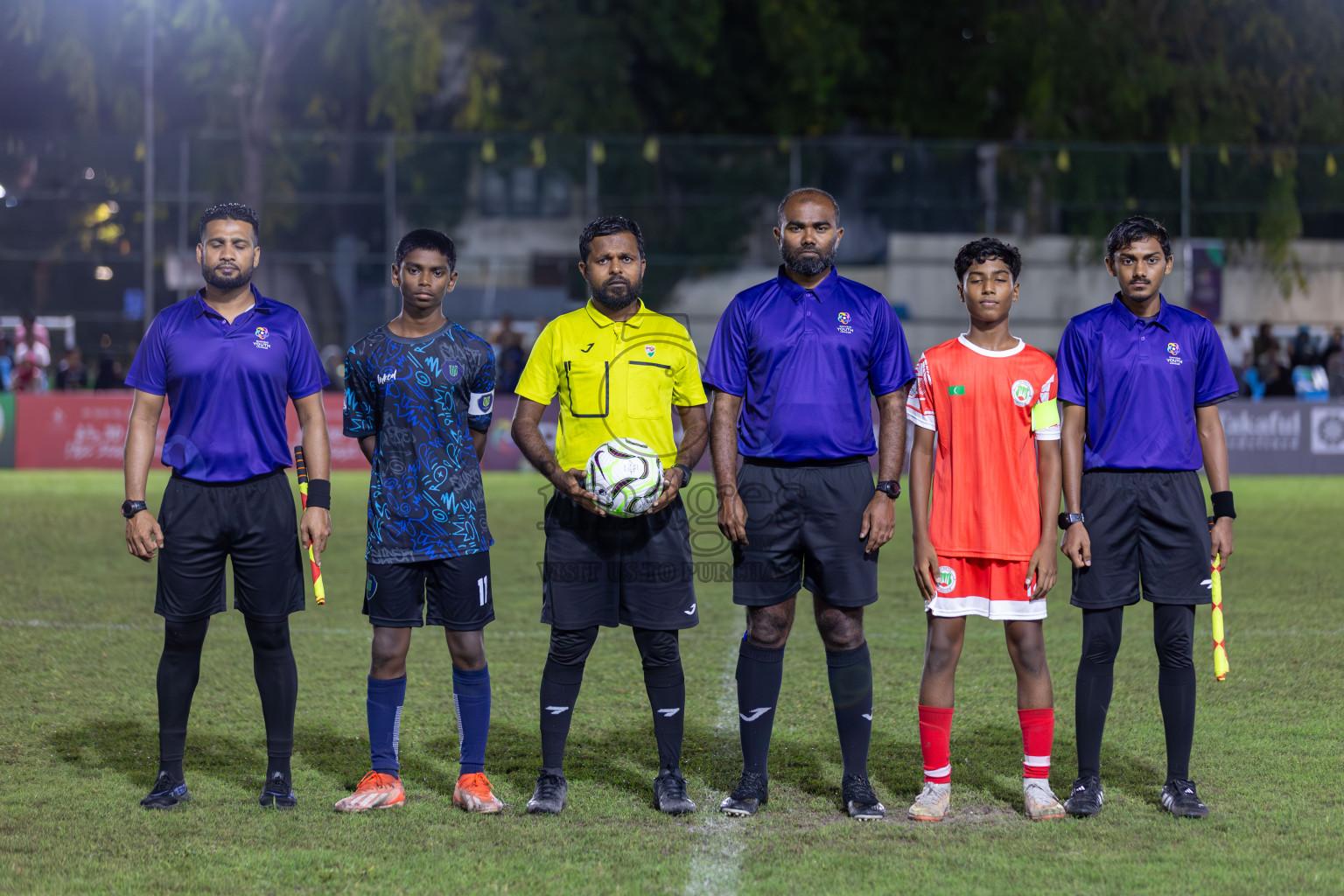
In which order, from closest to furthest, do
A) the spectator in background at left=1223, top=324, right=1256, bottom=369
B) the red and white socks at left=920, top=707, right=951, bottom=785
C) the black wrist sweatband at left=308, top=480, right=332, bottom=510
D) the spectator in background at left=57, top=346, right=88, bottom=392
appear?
the red and white socks at left=920, top=707, right=951, bottom=785 → the black wrist sweatband at left=308, top=480, right=332, bottom=510 → the spectator in background at left=57, top=346, right=88, bottom=392 → the spectator in background at left=1223, top=324, right=1256, bottom=369

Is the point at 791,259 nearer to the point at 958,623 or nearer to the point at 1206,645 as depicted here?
the point at 958,623

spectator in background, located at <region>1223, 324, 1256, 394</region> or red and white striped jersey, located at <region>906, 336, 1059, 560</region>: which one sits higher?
spectator in background, located at <region>1223, 324, 1256, 394</region>

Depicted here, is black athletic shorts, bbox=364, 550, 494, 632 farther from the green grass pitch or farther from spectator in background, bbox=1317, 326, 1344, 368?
spectator in background, bbox=1317, 326, 1344, 368

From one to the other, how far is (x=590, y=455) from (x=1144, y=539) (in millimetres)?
1916

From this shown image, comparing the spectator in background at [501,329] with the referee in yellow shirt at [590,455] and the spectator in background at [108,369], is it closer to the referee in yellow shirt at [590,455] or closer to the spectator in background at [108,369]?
the spectator in background at [108,369]

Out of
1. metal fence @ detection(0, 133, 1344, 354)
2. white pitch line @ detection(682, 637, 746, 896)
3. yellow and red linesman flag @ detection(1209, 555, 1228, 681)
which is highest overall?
metal fence @ detection(0, 133, 1344, 354)

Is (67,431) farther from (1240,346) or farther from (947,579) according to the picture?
(1240,346)

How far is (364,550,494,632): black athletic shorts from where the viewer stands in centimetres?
496

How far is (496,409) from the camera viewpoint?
2039 cm

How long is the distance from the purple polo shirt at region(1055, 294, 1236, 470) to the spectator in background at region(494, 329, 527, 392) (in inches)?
743

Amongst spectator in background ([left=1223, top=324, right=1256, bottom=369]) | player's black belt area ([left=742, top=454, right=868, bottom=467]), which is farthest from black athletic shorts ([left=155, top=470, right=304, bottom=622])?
spectator in background ([left=1223, top=324, right=1256, bottom=369])

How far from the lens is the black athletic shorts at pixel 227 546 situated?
193 inches

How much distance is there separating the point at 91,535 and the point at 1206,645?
9908 mm

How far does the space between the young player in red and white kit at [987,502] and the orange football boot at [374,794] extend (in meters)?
1.79
